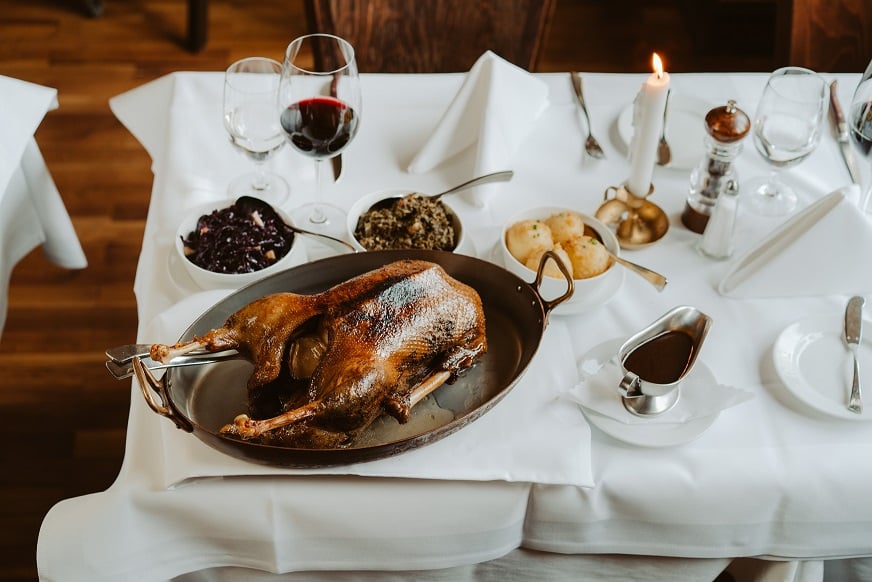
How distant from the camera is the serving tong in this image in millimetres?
865

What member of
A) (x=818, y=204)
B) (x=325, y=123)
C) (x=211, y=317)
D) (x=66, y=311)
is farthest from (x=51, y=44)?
(x=818, y=204)

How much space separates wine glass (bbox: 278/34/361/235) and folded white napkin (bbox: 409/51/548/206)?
0.60ft

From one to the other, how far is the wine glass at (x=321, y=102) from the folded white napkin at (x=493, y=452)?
0.31m

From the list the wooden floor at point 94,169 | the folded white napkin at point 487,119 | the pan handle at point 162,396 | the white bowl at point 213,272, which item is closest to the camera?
the pan handle at point 162,396

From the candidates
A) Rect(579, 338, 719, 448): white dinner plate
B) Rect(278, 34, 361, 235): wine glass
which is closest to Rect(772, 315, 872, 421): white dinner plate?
Rect(579, 338, 719, 448): white dinner plate

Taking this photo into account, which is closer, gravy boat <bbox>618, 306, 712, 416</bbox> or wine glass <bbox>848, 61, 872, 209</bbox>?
gravy boat <bbox>618, 306, 712, 416</bbox>

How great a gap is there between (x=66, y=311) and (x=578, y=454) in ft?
5.27

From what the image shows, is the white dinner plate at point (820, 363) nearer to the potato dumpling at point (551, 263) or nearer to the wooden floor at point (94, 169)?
the potato dumpling at point (551, 263)

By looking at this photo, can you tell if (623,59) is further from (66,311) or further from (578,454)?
(578,454)

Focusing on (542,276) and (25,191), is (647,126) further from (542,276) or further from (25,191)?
(25,191)

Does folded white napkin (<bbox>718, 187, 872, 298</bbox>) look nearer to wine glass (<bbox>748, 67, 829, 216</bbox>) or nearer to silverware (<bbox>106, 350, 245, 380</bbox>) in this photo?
wine glass (<bbox>748, 67, 829, 216</bbox>)

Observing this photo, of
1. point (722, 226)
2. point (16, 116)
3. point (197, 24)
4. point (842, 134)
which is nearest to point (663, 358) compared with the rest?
point (722, 226)

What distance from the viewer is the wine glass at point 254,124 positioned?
47.5 inches

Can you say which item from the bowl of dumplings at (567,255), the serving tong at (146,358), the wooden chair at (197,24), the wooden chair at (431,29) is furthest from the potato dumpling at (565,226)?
the wooden chair at (197,24)
